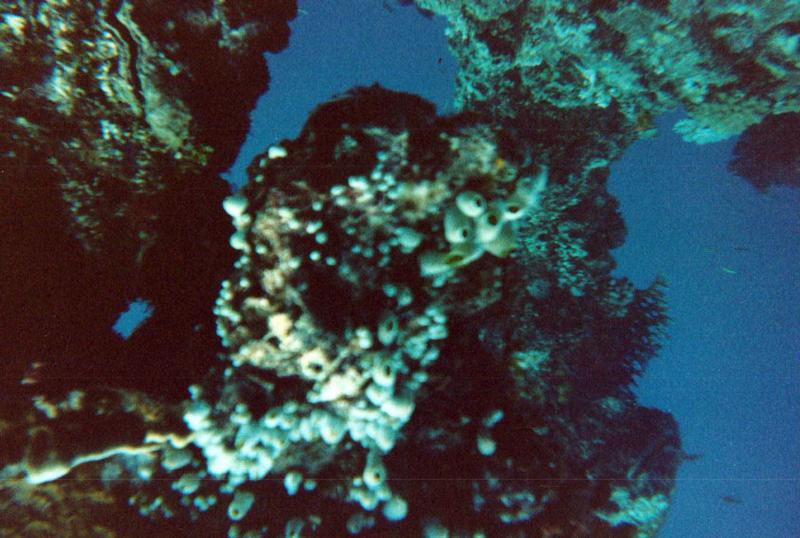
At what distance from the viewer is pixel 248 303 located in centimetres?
238

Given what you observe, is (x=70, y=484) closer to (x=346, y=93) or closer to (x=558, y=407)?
(x=346, y=93)

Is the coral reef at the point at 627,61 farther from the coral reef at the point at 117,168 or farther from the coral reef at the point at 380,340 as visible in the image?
the coral reef at the point at 380,340

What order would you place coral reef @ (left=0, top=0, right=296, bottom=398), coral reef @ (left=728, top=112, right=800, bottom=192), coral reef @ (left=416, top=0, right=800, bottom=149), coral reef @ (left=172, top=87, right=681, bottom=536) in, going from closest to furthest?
coral reef @ (left=172, top=87, right=681, bottom=536)
coral reef @ (left=0, top=0, right=296, bottom=398)
coral reef @ (left=416, top=0, right=800, bottom=149)
coral reef @ (left=728, top=112, right=800, bottom=192)

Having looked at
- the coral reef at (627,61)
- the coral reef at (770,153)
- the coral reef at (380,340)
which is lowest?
the coral reef at (380,340)

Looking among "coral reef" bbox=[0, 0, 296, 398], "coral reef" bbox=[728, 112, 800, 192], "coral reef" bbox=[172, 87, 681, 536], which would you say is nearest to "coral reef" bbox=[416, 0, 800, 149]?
"coral reef" bbox=[728, 112, 800, 192]

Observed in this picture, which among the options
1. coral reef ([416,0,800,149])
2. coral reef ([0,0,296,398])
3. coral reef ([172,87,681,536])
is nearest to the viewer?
coral reef ([172,87,681,536])

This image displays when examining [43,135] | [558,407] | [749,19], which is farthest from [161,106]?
[749,19]

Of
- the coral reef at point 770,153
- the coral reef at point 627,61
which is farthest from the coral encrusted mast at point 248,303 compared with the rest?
the coral reef at point 770,153

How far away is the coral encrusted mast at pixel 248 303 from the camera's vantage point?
228 centimetres

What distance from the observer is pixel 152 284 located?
131 inches

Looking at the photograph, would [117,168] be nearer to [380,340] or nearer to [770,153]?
[380,340]

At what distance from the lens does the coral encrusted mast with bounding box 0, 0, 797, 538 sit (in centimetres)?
Answer: 228

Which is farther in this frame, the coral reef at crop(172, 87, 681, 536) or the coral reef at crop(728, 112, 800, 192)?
the coral reef at crop(728, 112, 800, 192)

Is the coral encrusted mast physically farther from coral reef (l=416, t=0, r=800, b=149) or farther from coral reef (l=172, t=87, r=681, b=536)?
coral reef (l=416, t=0, r=800, b=149)
